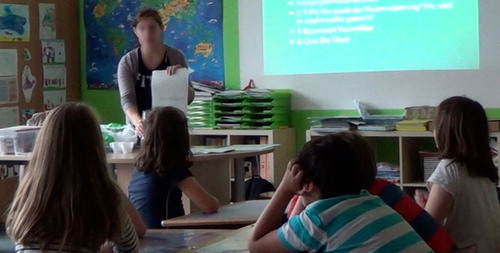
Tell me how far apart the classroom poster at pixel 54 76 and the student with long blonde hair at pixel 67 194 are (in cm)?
431

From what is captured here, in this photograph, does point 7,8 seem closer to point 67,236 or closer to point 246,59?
point 246,59

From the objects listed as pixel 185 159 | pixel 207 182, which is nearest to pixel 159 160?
pixel 185 159

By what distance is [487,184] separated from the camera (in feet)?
8.36

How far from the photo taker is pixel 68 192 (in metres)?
1.97

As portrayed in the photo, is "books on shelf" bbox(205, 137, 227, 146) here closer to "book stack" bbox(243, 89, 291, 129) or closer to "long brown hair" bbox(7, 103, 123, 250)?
"book stack" bbox(243, 89, 291, 129)

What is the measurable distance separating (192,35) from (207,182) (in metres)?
2.08

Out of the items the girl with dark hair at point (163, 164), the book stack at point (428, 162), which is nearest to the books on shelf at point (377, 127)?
the book stack at point (428, 162)

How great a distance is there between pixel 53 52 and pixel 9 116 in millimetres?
679

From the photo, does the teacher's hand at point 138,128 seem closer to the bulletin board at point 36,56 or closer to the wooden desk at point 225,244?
the wooden desk at point 225,244

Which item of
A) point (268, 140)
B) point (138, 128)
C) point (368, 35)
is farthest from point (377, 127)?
point (138, 128)

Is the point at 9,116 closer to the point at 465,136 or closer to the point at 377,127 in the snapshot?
the point at 377,127

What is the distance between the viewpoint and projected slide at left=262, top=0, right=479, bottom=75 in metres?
5.14

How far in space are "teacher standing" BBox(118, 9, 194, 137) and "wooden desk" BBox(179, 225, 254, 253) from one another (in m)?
2.12

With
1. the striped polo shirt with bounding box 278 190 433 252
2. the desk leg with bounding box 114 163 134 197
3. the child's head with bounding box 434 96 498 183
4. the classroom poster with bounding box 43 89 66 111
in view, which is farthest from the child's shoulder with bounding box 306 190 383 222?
the classroom poster with bounding box 43 89 66 111
